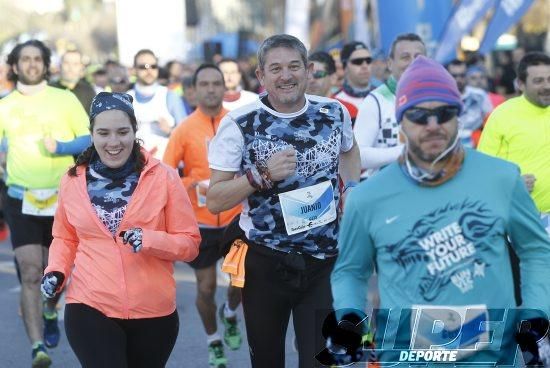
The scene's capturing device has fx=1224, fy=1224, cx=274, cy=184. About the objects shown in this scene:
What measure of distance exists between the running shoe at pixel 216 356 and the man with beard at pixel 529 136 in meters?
2.22

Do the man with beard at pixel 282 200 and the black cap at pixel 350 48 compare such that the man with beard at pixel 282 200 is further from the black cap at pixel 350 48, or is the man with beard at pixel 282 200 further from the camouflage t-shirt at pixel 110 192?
the black cap at pixel 350 48

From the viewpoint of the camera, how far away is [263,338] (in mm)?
5660

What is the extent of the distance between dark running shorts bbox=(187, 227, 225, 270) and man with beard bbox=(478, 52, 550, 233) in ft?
6.32

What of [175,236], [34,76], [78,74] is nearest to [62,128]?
[34,76]

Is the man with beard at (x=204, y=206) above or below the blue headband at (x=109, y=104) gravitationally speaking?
below

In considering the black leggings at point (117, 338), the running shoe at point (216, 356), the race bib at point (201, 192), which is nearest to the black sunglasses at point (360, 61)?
the race bib at point (201, 192)

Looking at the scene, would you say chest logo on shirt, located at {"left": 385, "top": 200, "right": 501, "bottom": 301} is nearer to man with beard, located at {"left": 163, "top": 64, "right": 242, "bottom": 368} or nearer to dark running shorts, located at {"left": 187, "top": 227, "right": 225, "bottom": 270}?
man with beard, located at {"left": 163, "top": 64, "right": 242, "bottom": 368}

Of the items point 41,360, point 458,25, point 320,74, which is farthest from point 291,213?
point 458,25

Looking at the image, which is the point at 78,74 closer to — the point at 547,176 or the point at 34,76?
the point at 34,76

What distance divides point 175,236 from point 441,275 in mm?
1997

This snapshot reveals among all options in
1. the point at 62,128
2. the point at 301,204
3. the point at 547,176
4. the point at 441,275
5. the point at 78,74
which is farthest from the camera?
the point at 78,74

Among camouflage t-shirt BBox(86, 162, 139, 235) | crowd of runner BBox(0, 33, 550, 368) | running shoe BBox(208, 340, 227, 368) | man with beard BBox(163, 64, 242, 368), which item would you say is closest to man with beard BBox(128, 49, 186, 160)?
crowd of runner BBox(0, 33, 550, 368)

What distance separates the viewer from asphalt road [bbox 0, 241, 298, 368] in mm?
8438

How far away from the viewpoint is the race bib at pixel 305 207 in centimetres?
561
